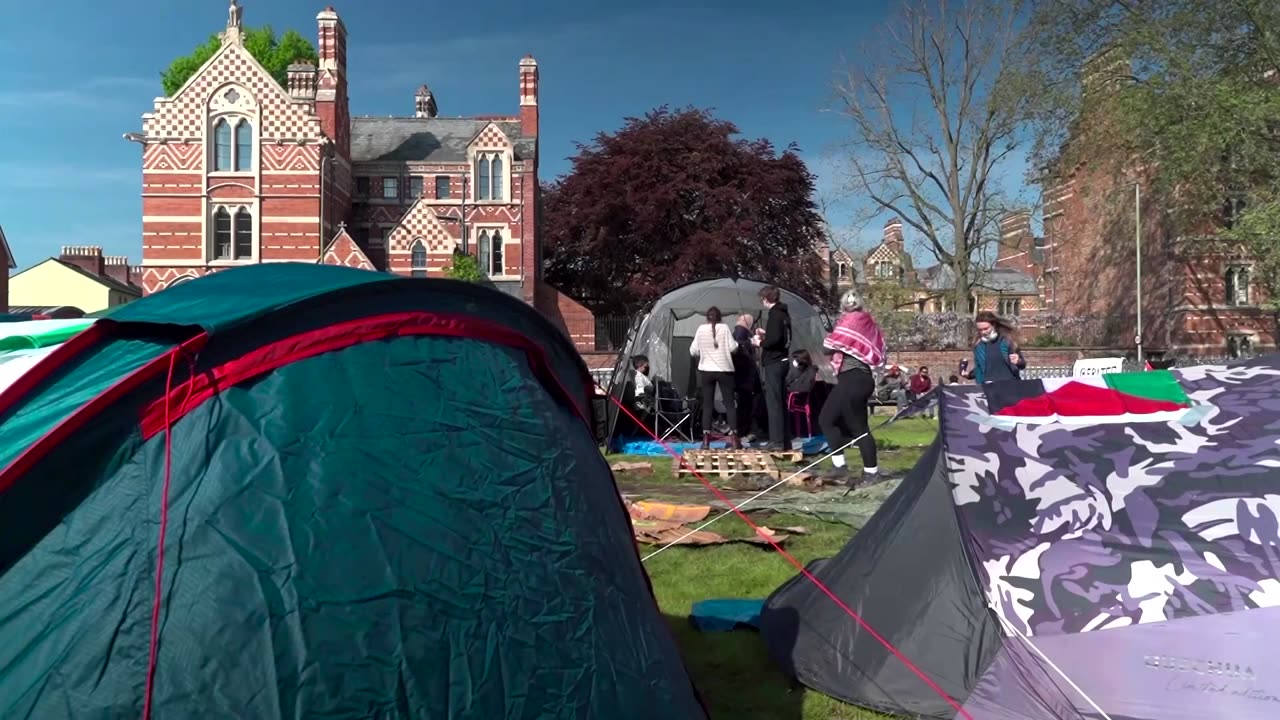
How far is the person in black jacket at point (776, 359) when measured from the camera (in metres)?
11.8

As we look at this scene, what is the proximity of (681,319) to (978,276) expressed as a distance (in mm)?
24803

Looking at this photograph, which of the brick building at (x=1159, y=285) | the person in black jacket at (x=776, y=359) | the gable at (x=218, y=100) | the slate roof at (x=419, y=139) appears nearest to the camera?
the person in black jacket at (x=776, y=359)

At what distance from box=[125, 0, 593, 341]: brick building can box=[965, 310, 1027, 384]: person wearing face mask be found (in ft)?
103

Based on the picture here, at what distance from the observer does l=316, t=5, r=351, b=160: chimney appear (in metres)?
44.4

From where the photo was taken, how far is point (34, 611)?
2582 mm

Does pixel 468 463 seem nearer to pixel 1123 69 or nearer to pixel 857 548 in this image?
pixel 857 548

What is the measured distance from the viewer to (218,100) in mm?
40625

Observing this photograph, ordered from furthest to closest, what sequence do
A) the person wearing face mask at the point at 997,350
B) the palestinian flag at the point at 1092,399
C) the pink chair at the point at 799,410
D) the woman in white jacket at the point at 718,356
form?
the pink chair at the point at 799,410, the woman in white jacket at the point at 718,356, the person wearing face mask at the point at 997,350, the palestinian flag at the point at 1092,399

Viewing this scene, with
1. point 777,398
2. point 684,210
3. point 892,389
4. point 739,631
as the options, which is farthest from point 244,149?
point 739,631

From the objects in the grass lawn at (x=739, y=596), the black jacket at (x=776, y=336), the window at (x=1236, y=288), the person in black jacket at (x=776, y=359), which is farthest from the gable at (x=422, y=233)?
the grass lawn at (x=739, y=596)

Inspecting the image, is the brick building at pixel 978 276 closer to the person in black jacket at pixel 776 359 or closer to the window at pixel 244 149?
the window at pixel 244 149

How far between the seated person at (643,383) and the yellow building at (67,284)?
4137 centimetres

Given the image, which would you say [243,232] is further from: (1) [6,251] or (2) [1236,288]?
(2) [1236,288]

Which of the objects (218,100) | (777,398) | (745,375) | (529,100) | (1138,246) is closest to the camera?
(777,398)
